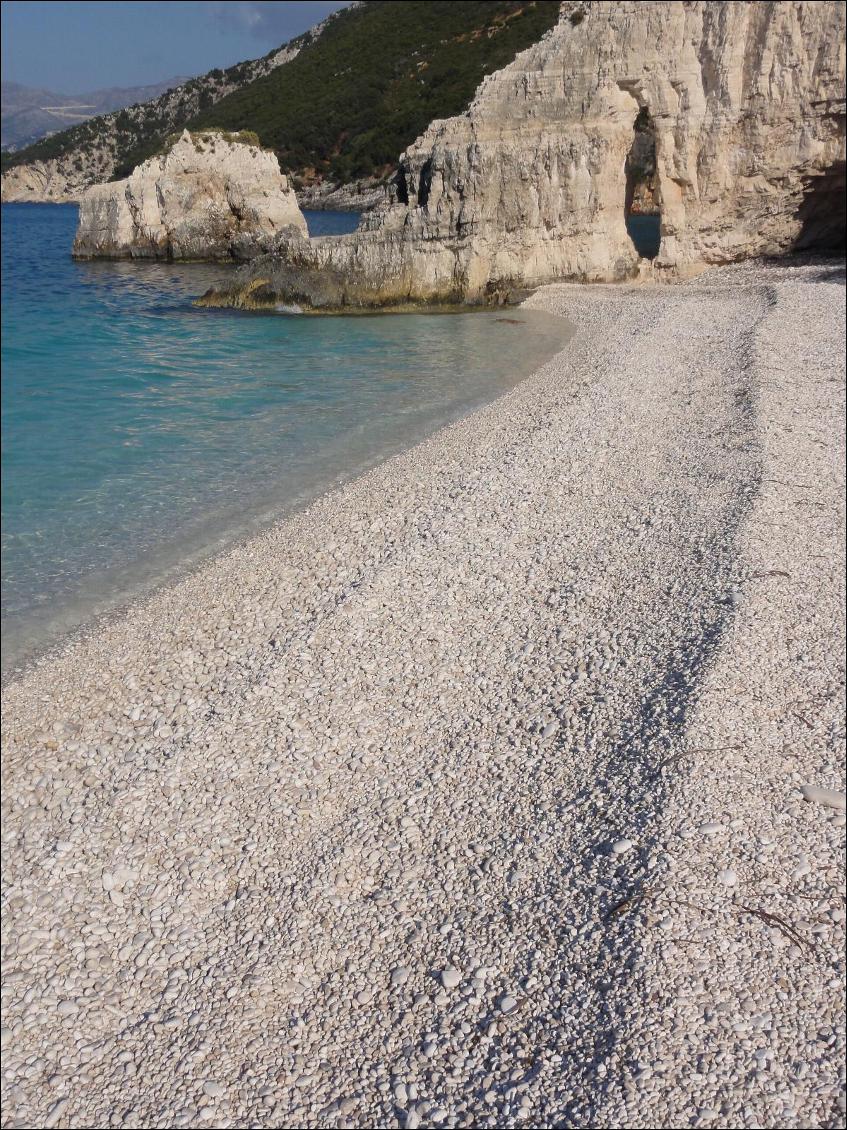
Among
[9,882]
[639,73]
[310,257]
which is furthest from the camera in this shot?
[310,257]

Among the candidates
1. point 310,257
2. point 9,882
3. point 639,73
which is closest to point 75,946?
point 9,882

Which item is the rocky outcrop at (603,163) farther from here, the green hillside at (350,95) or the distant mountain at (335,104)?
the distant mountain at (335,104)

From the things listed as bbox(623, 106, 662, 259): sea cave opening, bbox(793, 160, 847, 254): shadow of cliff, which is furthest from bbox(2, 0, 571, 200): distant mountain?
bbox(793, 160, 847, 254): shadow of cliff

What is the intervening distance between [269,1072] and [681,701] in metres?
2.93

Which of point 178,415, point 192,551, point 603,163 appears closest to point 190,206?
point 603,163

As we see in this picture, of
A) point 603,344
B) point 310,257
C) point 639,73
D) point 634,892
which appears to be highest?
point 639,73

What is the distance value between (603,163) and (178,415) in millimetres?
15059

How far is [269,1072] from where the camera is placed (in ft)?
10.7

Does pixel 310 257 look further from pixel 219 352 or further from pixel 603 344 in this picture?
pixel 603 344

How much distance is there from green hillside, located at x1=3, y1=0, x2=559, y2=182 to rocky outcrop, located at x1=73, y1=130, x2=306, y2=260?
11.6 m

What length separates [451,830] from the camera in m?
4.36

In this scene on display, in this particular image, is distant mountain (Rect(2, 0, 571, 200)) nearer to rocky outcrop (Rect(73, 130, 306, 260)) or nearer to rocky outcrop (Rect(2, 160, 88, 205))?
rocky outcrop (Rect(2, 160, 88, 205))

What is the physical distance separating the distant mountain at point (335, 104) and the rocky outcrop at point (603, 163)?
2617 centimetres

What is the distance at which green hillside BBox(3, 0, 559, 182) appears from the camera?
4728cm
